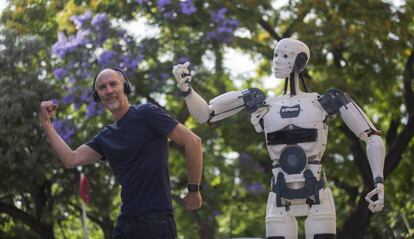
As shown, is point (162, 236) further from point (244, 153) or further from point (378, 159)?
point (244, 153)

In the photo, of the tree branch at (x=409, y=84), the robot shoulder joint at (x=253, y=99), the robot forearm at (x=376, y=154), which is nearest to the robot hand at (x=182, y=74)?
the robot shoulder joint at (x=253, y=99)

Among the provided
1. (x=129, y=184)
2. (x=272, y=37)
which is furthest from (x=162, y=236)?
(x=272, y=37)

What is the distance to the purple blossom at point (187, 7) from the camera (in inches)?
568

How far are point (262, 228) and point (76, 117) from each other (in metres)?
12.3

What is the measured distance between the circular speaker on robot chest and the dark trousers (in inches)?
58.3

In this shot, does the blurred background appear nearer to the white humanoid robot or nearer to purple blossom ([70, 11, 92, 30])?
purple blossom ([70, 11, 92, 30])

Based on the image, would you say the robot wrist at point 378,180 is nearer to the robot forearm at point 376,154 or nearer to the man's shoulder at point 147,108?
the robot forearm at point 376,154

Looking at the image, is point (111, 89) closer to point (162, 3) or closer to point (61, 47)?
point (162, 3)

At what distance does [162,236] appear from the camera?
5355 mm

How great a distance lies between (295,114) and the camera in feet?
22.2

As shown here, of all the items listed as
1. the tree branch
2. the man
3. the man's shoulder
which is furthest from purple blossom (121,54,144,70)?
the man's shoulder

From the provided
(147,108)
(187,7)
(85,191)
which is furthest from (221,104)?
(85,191)

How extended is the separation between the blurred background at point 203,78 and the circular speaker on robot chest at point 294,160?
7.87m

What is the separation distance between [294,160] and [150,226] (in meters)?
1.68
